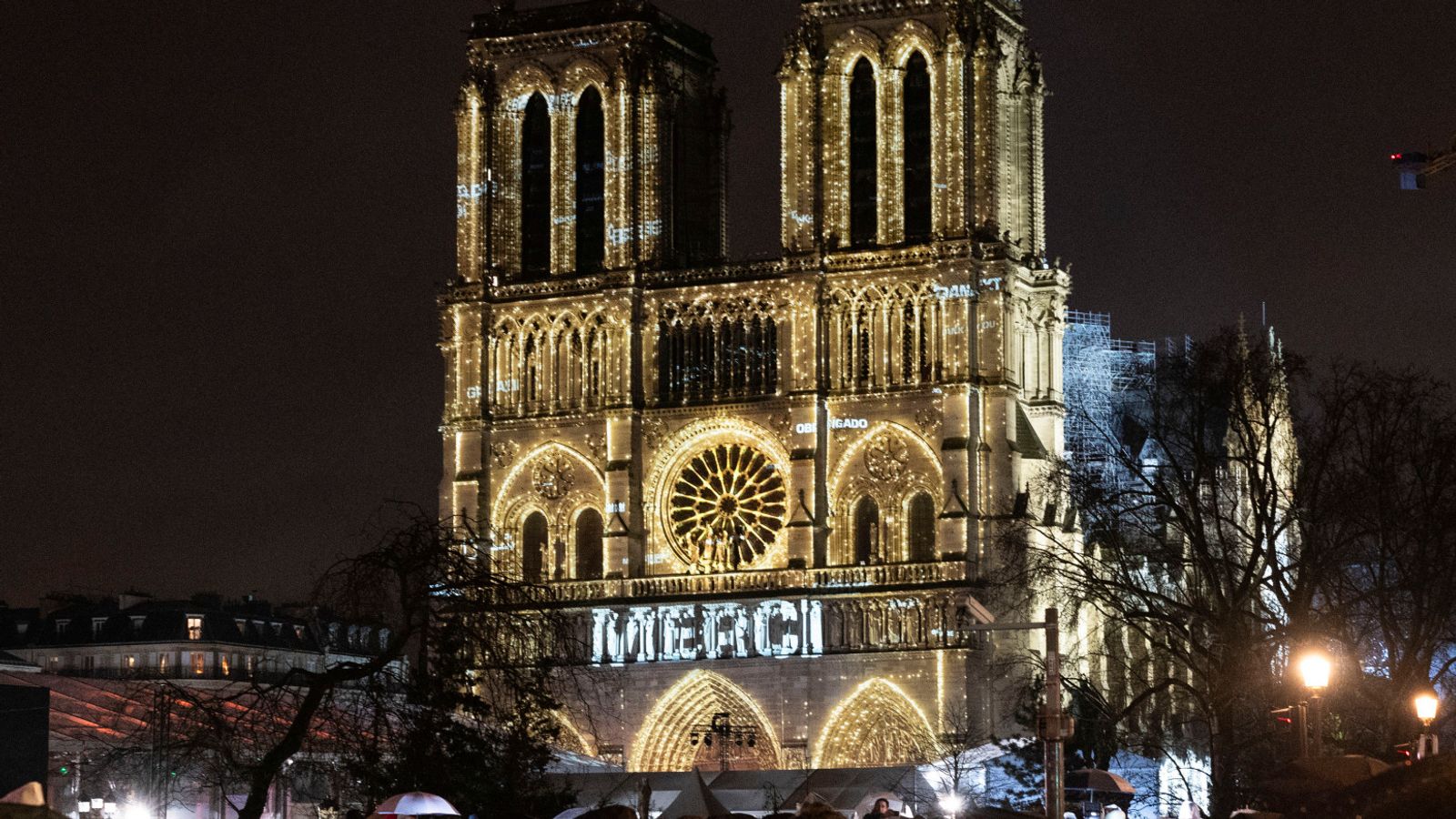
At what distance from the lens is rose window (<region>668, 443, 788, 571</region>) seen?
73188mm

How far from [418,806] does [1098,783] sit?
52.2 feet

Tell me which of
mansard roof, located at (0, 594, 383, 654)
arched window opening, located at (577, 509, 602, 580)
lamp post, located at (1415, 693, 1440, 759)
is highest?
arched window opening, located at (577, 509, 602, 580)

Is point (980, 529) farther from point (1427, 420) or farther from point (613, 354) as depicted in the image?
point (1427, 420)

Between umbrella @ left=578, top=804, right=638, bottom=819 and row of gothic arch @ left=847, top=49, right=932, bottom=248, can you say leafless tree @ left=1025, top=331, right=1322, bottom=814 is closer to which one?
row of gothic arch @ left=847, top=49, right=932, bottom=248

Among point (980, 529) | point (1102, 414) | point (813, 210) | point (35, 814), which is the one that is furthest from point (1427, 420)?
point (35, 814)

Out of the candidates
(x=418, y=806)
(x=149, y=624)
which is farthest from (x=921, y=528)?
(x=418, y=806)

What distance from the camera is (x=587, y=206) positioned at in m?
76.0

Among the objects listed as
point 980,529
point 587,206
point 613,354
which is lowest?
point 980,529

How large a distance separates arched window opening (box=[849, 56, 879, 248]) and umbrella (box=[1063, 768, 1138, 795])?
31210mm

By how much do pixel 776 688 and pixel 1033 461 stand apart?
951 centimetres

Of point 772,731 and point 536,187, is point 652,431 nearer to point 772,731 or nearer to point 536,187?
point 536,187

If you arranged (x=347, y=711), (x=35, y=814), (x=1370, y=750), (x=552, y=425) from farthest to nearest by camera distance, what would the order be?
(x=552, y=425), (x=1370, y=750), (x=347, y=711), (x=35, y=814)

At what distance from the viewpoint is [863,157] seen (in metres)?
72.4

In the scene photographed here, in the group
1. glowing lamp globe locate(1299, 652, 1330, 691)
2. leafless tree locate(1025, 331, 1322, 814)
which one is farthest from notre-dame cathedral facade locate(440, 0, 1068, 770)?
glowing lamp globe locate(1299, 652, 1330, 691)
